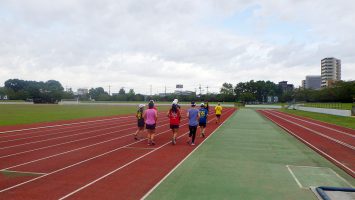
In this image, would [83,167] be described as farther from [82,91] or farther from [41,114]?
[82,91]

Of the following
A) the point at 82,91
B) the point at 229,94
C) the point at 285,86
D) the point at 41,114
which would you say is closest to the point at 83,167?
the point at 41,114

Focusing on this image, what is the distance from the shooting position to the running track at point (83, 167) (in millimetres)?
7547

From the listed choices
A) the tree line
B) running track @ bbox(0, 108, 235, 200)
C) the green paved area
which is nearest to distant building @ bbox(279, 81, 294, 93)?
the tree line

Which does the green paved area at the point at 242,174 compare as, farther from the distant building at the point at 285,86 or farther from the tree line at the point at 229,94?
the distant building at the point at 285,86

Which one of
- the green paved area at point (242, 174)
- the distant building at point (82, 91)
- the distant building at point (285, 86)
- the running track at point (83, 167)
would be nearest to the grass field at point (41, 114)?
the running track at point (83, 167)

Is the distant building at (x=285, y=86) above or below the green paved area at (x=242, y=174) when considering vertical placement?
above

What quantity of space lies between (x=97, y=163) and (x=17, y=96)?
126856 mm

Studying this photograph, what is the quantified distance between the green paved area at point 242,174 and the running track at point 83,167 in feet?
1.83

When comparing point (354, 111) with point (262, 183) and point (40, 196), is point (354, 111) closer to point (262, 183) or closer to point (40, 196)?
point (262, 183)

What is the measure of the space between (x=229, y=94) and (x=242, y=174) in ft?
415

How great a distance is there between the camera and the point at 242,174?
946 centimetres

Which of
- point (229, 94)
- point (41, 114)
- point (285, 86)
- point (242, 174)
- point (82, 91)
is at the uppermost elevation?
point (285, 86)

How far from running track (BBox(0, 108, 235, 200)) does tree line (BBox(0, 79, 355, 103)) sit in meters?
80.5

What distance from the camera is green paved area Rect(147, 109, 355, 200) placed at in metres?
7.50
